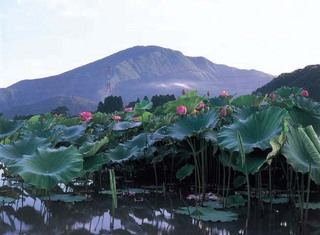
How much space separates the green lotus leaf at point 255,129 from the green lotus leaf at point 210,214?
1.44 ft

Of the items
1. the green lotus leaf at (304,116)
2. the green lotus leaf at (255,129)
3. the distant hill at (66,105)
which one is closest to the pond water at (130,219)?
the green lotus leaf at (255,129)

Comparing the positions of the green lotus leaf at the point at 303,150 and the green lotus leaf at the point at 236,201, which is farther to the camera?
the green lotus leaf at the point at 236,201

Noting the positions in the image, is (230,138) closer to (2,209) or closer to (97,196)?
(97,196)

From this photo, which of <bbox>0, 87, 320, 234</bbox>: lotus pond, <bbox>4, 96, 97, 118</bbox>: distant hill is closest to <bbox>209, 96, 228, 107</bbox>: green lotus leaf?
<bbox>0, 87, 320, 234</bbox>: lotus pond

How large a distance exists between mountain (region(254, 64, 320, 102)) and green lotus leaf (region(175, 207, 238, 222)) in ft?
68.1

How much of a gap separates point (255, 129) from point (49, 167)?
4.91 feet

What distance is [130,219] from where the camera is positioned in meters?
3.06

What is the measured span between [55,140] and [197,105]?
1409 mm

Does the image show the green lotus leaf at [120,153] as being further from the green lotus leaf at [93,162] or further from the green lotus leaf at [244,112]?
the green lotus leaf at [244,112]

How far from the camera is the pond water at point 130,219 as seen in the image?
2750 millimetres

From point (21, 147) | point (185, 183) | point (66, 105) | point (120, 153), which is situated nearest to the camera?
point (21, 147)

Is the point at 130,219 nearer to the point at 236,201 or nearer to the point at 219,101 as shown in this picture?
the point at 236,201

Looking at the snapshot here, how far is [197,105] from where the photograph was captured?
4176 millimetres

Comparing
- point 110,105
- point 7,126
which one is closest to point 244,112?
point 7,126
